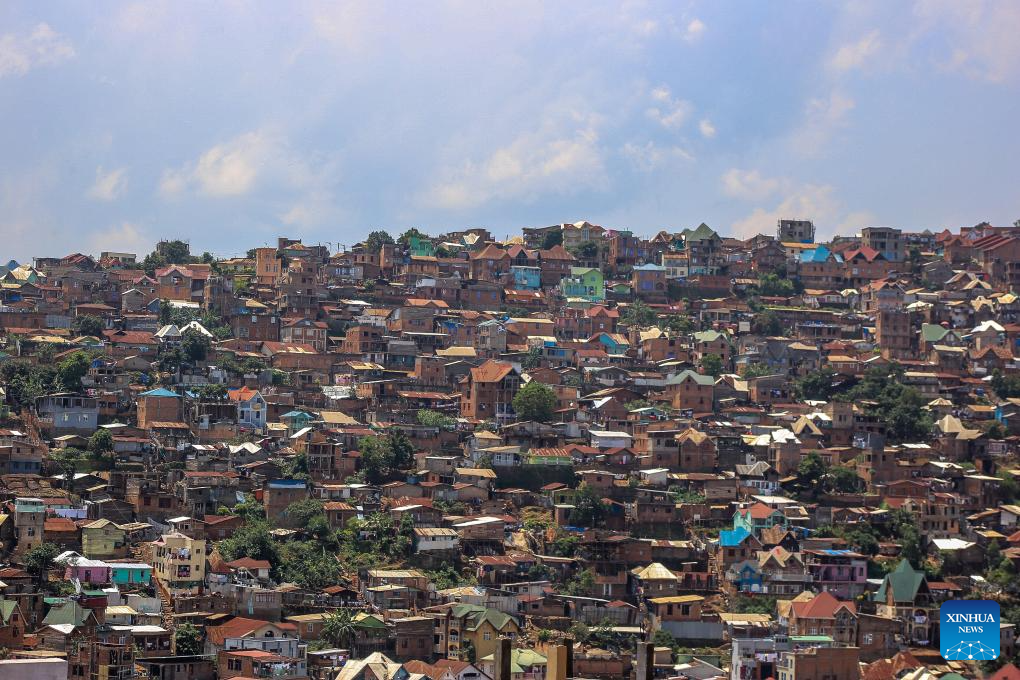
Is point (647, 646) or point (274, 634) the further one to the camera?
point (274, 634)

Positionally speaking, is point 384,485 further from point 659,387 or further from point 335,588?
point 659,387

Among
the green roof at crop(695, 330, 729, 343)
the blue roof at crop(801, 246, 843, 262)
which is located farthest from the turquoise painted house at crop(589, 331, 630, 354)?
the blue roof at crop(801, 246, 843, 262)

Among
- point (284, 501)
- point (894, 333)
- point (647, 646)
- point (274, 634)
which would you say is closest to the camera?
point (647, 646)

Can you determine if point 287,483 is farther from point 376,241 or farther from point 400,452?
point 376,241

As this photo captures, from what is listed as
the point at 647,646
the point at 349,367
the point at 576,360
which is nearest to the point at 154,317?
the point at 349,367

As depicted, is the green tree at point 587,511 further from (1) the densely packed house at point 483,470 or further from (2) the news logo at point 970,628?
(2) the news logo at point 970,628

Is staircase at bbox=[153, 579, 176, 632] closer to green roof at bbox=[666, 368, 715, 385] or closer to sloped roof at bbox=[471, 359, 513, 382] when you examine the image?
sloped roof at bbox=[471, 359, 513, 382]

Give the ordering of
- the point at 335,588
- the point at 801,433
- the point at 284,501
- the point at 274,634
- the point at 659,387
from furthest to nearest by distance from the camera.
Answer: the point at 659,387, the point at 801,433, the point at 284,501, the point at 335,588, the point at 274,634

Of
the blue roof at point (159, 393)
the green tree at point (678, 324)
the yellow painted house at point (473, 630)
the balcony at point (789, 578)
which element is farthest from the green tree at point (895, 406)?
the blue roof at point (159, 393)
